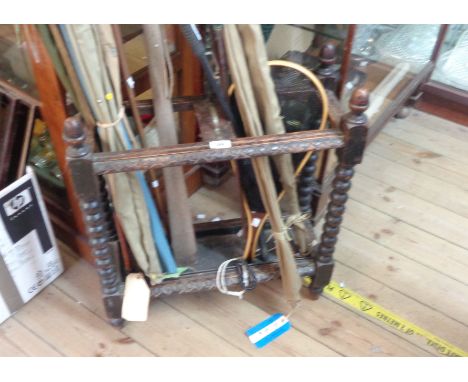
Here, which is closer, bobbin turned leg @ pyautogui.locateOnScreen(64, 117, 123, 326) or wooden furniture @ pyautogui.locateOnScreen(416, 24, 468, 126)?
bobbin turned leg @ pyautogui.locateOnScreen(64, 117, 123, 326)

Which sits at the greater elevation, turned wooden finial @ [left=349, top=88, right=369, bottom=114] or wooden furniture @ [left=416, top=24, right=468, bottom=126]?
turned wooden finial @ [left=349, top=88, right=369, bottom=114]

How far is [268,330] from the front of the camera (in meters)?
1.39

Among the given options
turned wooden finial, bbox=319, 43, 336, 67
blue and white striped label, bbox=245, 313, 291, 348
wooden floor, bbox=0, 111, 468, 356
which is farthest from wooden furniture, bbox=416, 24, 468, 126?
blue and white striped label, bbox=245, 313, 291, 348

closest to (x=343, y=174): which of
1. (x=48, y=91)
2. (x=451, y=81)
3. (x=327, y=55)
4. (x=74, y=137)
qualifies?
(x=327, y=55)

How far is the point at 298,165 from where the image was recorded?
1.34 metres

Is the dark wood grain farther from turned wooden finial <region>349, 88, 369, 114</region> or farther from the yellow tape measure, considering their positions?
the yellow tape measure

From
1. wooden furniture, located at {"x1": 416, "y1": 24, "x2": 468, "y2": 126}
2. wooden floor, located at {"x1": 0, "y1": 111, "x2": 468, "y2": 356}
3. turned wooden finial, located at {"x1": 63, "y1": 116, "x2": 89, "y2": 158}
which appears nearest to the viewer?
turned wooden finial, located at {"x1": 63, "y1": 116, "x2": 89, "y2": 158}

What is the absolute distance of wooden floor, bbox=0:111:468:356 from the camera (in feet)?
4.47

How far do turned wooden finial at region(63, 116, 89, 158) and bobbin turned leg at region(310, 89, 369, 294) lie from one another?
0.53m

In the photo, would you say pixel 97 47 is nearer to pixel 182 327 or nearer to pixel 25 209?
pixel 25 209

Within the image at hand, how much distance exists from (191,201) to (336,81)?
67 centimetres

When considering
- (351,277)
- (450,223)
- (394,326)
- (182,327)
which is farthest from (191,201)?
(450,223)

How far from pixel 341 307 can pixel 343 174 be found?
48cm

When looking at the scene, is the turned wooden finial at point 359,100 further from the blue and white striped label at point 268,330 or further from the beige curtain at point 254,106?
the blue and white striped label at point 268,330
